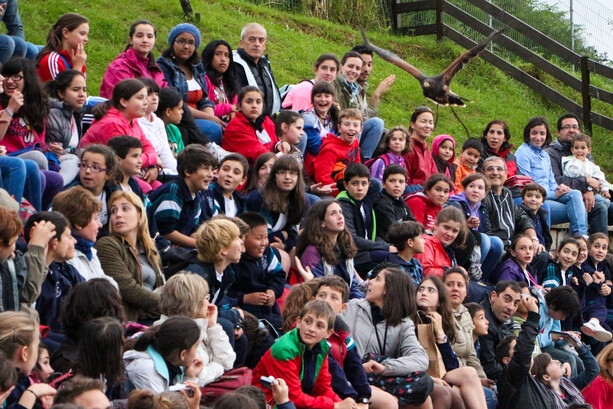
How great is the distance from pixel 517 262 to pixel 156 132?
3.80 m

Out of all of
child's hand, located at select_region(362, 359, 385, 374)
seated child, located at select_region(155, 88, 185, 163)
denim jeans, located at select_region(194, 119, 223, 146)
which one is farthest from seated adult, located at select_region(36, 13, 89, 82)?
child's hand, located at select_region(362, 359, 385, 374)

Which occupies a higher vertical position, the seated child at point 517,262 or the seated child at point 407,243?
the seated child at point 407,243

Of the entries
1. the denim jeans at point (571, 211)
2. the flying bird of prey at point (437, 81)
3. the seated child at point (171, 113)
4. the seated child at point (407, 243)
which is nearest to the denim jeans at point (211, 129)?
the seated child at point (171, 113)

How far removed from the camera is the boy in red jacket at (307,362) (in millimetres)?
5598

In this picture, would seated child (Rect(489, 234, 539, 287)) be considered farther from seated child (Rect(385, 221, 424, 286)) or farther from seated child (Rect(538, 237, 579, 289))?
seated child (Rect(385, 221, 424, 286))

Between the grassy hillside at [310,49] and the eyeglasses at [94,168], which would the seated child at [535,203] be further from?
the eyeglasses at [94,168]

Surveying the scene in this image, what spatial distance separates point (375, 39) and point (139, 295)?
39.5ft

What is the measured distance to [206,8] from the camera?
50.5ft

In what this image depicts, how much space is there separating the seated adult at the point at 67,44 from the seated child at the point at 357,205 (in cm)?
243

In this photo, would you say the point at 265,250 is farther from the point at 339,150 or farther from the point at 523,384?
the point at 339,150

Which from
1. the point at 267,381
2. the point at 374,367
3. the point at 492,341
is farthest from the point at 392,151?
the point at 267,381

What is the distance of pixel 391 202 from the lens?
8.90m

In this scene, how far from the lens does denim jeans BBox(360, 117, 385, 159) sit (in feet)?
33.2

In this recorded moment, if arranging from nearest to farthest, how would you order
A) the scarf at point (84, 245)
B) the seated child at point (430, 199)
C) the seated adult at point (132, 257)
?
1. the scarf at point (84, 245)
2. the seated adult at point (132, 257)
3. the seated child at point (430, 199)
